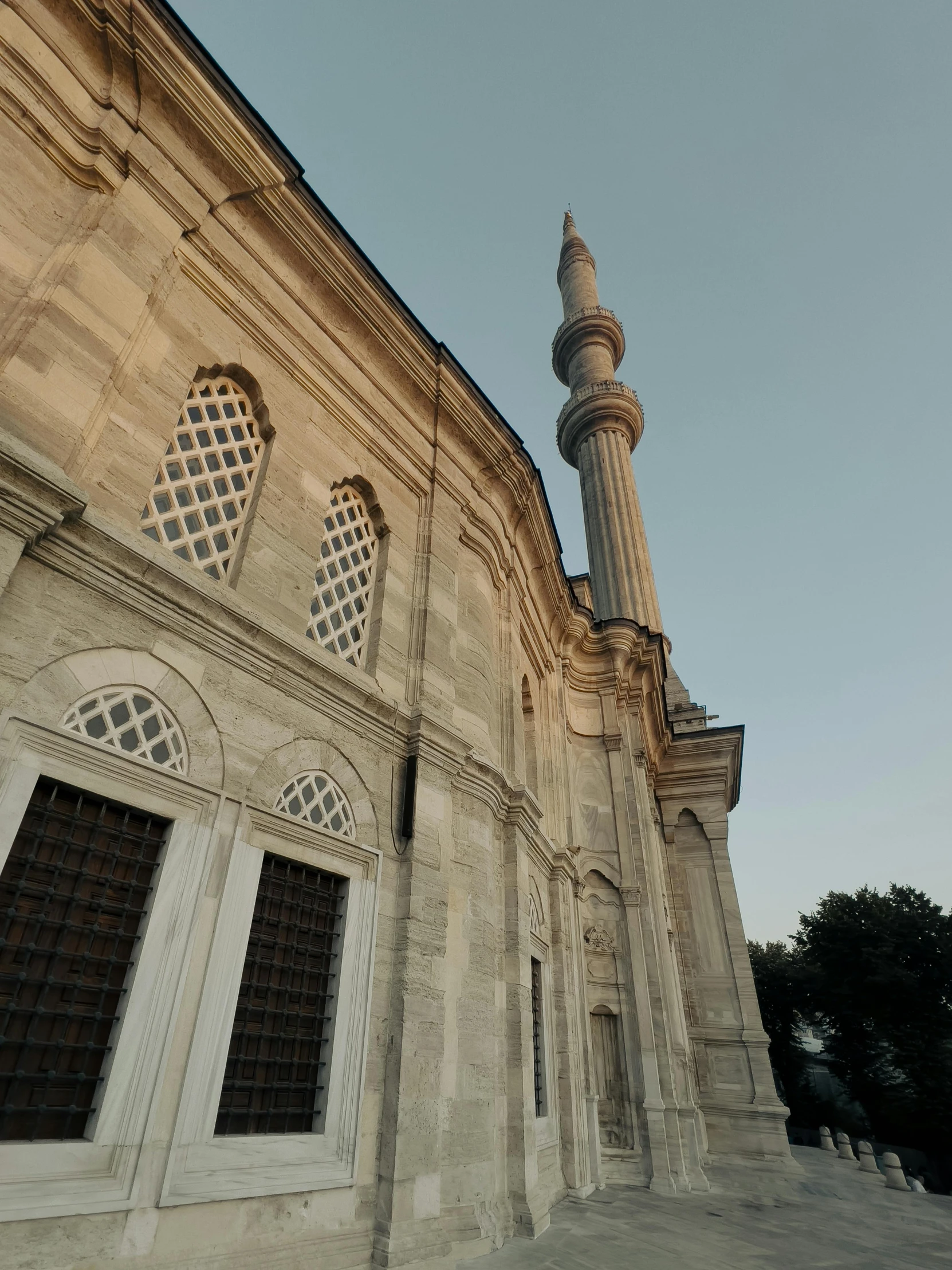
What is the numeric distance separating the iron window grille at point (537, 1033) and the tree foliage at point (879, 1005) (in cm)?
1642

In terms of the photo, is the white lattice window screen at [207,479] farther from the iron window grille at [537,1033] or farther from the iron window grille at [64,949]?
the iron window grille at [537,1033]

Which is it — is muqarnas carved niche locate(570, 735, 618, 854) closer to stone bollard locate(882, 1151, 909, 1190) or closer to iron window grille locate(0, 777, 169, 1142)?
stone bollard locate(882, 1151, 909, 1190)

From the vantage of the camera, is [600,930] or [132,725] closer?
[132,725]

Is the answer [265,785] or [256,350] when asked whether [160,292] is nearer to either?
[256,350]

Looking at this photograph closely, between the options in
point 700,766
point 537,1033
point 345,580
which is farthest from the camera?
point 700,766

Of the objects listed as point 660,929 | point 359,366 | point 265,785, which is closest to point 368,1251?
point 265,785

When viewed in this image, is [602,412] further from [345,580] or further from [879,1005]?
[879,1005]

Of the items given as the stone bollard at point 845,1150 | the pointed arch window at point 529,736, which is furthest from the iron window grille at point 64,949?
the stone bollard at point 845,1150

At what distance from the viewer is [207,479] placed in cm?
534

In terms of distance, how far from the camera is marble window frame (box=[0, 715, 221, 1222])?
3.13 metres

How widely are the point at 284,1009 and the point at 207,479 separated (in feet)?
12.1

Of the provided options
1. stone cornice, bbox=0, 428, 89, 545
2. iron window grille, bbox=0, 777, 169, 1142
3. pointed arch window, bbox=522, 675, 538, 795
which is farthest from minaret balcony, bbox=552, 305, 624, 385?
iron window grille, bbox=0, 777, 169, 1142

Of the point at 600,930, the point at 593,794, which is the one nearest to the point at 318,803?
the point at 600,930

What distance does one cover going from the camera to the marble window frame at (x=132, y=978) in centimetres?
313
